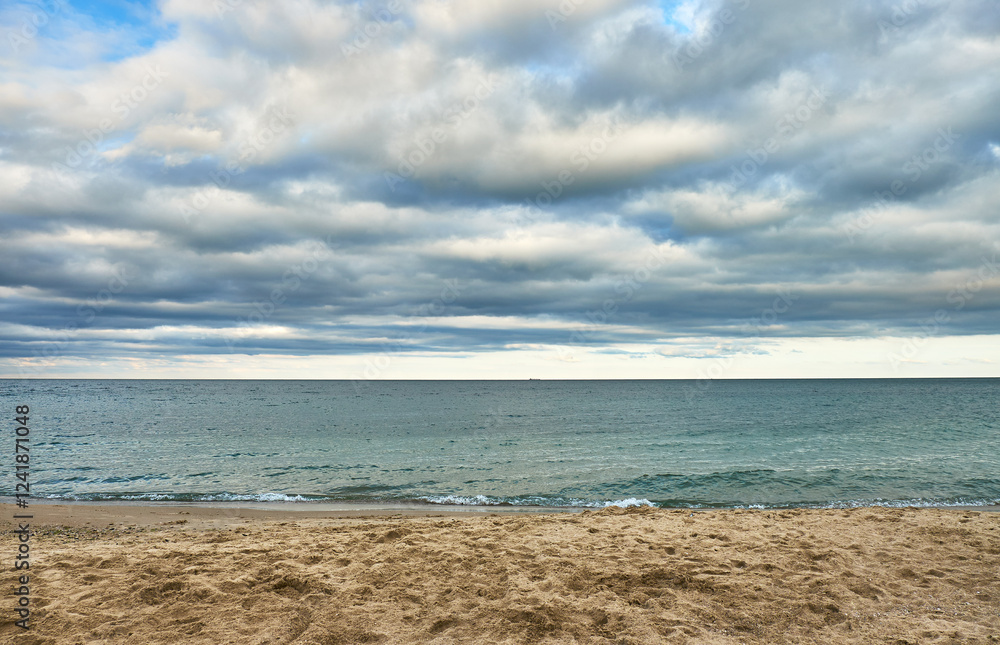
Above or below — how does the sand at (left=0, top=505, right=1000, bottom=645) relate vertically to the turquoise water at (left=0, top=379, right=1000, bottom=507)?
above

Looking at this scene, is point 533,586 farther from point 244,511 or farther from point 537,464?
point 537,464

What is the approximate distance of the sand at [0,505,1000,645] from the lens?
6.59 m

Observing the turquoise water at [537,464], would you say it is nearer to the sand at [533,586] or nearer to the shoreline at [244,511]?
the shoreline at [244,511]

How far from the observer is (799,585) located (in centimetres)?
782

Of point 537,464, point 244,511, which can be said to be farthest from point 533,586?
point 537,464

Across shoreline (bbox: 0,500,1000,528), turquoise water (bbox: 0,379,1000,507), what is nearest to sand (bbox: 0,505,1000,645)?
shoreline (bbox: 0,500,1000,528)

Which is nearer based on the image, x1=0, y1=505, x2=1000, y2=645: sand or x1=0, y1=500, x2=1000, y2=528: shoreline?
x1=0, y1=505, x2=1000, y2=645: sand

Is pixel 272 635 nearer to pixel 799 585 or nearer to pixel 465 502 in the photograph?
pixel 799 585

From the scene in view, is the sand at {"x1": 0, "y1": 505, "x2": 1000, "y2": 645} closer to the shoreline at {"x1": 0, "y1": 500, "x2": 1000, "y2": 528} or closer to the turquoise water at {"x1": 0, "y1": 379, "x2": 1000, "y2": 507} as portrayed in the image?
the shoreline at {"x1": 0, "y1": 500, "x2": 1000, "y2": 528}

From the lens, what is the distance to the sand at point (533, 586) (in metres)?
6.59

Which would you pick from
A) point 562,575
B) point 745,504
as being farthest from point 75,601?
point 745,504

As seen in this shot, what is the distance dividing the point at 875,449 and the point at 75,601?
36312 mm

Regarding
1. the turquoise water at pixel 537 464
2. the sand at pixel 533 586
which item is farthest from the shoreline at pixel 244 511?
the sand at pixel 533 586

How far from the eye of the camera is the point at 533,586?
25.7 ft
